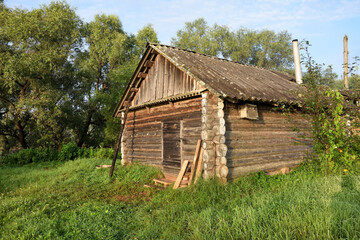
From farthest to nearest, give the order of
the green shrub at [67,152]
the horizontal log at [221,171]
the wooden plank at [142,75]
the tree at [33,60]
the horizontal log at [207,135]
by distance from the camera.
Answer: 1. the tree at [33,60]
2. the green shrub at [67,152]
3. the wooden plank at [142,75]
4. the horizontal log at [207,135]
5. the horizontal log at [221,171]

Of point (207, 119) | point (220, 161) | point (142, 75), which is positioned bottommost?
point (220, 161)

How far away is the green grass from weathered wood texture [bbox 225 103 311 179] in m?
0.64

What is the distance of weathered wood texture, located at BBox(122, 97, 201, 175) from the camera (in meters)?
8.70

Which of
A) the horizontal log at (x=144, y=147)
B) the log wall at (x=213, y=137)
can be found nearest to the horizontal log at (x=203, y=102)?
the log wall at (x=213, y=137)

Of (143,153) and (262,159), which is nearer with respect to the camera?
(262,159)

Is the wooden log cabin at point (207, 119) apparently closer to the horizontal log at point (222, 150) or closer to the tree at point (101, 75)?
the horizontal log at point (222, 150)

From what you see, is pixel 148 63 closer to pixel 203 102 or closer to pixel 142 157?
pixel 203 102

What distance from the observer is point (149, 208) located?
248 inches

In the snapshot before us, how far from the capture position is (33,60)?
18.4 metres

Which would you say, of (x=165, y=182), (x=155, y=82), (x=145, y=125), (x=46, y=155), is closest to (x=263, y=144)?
(x=165, y=182)

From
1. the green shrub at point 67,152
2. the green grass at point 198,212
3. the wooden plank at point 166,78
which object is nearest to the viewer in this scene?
the green grass at point 198,212

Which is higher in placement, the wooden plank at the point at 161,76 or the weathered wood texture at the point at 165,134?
the wooden plank at the point at 161,76

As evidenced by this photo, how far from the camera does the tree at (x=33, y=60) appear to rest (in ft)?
59.7

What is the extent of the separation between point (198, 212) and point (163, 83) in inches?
233
